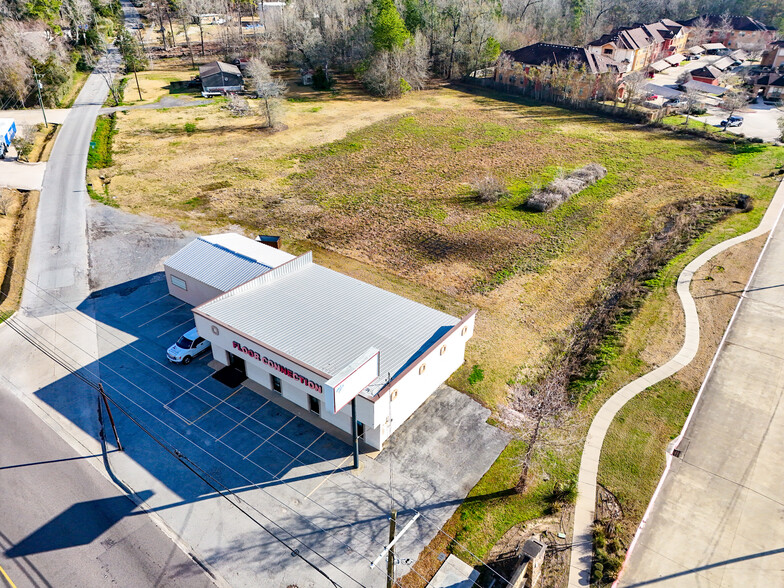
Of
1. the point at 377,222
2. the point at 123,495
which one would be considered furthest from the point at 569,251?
the point at 123,495

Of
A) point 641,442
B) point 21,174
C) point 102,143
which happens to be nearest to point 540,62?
point 102,143

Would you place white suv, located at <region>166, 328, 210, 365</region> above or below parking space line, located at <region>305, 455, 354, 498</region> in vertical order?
above

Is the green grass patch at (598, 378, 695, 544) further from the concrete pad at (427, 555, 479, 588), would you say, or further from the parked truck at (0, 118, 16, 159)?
the parked truck at (0, 118, 16, 159)

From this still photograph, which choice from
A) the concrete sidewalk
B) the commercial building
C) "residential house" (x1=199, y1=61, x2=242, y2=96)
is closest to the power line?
the commercial building

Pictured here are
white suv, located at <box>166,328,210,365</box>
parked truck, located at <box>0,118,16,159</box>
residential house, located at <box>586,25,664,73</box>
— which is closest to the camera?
white suv, located at <box>166,328,210,365</box>

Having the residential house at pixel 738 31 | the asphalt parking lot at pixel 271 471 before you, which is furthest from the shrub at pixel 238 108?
the residential house at pixel 738 31

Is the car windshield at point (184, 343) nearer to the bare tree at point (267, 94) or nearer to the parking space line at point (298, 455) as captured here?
the parking space line at point (298, 455)
